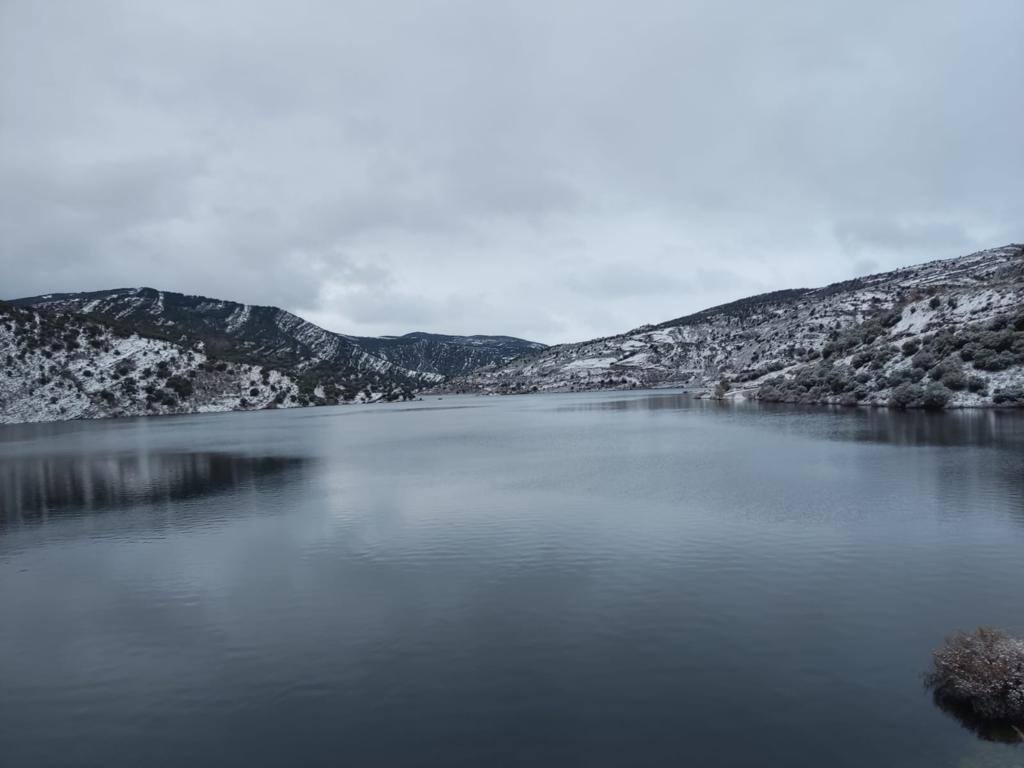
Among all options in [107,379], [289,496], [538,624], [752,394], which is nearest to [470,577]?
[538,624]

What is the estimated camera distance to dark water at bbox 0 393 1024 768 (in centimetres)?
1202

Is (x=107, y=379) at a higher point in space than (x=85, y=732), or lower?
higher

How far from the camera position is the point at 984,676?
1203cm

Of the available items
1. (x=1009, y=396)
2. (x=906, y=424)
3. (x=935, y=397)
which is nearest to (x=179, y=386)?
(x=906, y=424)

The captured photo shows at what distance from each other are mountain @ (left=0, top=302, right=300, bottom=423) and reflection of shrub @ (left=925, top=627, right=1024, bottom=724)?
17836 cm

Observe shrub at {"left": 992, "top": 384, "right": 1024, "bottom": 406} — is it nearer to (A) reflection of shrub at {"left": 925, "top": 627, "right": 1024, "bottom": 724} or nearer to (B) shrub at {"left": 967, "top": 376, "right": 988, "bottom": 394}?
(B) shrub at {"left": 967, "top": 376, "right": 988, "bottom": 394}

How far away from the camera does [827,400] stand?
319 ft

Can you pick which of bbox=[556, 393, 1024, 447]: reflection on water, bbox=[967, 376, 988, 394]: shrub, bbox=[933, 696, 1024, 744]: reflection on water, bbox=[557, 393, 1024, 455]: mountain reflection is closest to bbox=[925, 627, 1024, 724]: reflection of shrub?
bbox=[933, 696, 1024, 744]: reflection on water

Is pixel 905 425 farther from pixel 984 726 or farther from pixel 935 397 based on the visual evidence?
pixel 984 726

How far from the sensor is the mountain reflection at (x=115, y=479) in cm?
3828

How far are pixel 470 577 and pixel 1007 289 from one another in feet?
330

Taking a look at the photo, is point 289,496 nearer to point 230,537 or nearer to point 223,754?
point 230,537

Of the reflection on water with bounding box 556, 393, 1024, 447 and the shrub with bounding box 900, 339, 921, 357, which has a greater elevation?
the shrub with bounding box 900, 339, 921, 357

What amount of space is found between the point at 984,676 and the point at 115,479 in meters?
54.3
